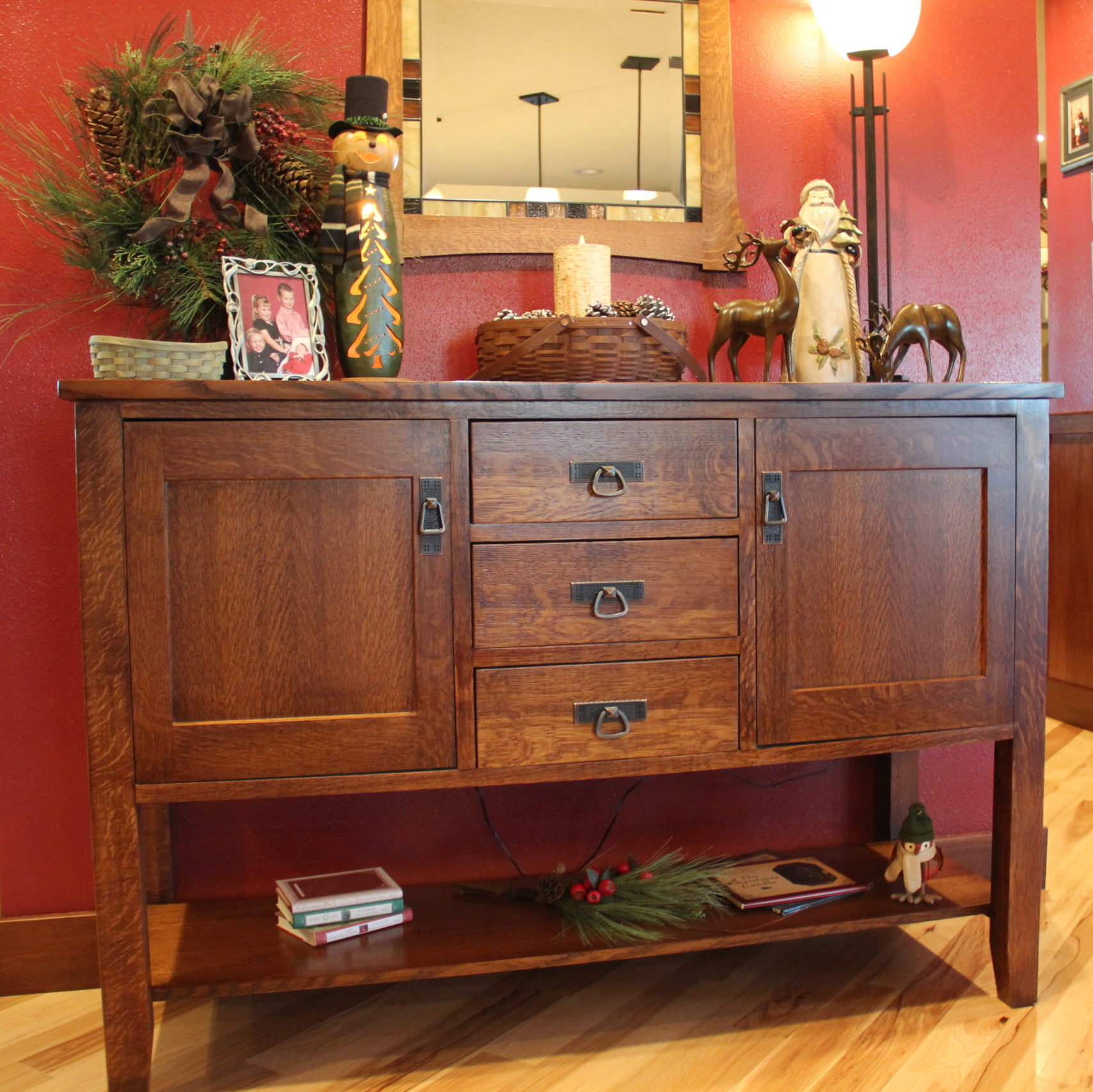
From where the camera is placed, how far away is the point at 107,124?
163 cm

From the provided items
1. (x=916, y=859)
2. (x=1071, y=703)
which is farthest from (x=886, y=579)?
(x=1071, y=703)

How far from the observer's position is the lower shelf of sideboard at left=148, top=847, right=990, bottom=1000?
1.53 m

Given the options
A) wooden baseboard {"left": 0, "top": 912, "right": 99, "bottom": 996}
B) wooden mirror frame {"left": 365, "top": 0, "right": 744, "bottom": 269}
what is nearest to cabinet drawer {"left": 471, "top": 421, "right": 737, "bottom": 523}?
wooden mirror frame {"left": 365, "top": 0, "right": 744, "bottom": 269}

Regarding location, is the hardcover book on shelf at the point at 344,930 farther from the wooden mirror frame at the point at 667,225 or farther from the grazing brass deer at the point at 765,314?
the wooden mirror frame at the point at 667,225

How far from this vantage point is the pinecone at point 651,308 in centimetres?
177

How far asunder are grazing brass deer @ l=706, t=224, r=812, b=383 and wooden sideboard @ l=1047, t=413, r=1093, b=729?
6.07ft

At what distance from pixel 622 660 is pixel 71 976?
1.11m

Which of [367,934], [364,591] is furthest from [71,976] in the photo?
[364,591]

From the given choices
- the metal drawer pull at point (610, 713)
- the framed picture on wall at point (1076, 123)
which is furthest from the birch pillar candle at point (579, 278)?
the framed picture on wall at point (1076, 123)

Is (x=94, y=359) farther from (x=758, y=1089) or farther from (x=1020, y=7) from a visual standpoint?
(x=1020, y=7)

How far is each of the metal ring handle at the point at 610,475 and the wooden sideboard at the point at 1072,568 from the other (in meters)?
A: 2.25

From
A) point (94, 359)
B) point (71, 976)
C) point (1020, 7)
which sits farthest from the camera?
point (1020, 7)

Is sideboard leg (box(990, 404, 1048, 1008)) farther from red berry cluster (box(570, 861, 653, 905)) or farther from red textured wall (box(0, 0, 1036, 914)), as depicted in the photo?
red berry cluster (box(570, 861, 653, 905))

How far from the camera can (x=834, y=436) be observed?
1.57m
